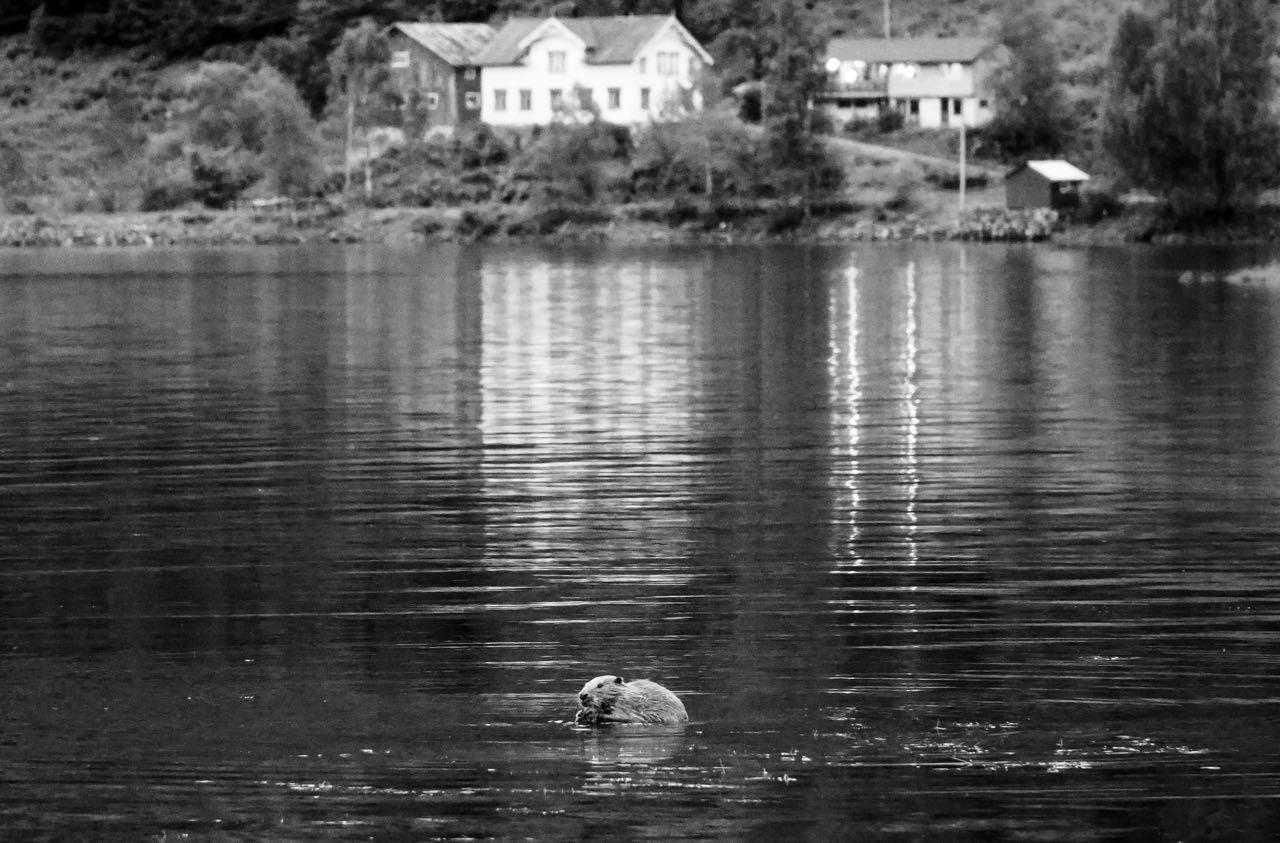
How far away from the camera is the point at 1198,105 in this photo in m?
114

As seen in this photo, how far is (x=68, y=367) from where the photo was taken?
48781mm

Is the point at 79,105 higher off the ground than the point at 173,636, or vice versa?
the point at 79,105

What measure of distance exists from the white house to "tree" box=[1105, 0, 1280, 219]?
4274cm

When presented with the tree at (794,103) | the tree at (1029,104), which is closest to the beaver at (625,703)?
the tree at (794,103)

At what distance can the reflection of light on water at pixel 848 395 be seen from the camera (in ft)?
88.8

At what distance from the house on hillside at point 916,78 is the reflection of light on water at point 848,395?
240 feet

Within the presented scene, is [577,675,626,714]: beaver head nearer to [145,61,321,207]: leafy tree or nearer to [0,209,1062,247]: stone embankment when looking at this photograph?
[0,209,1062,247]: stone embankment

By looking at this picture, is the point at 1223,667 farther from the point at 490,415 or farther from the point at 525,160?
the point at 525,160

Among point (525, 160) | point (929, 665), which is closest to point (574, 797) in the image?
point (929, 665)

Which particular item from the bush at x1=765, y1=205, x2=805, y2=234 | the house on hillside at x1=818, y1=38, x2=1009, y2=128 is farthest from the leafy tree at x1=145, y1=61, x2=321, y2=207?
the house on hillside at x1=818, y1=38, x2=1009, y2=128

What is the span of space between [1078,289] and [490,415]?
1725 inches

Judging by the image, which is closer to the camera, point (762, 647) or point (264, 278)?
point (762, 647)

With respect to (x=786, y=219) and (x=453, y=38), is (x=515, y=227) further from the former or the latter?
(x=453, y=38)

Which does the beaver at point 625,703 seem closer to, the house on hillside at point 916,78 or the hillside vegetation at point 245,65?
the hillside vegetation at point 245,65
